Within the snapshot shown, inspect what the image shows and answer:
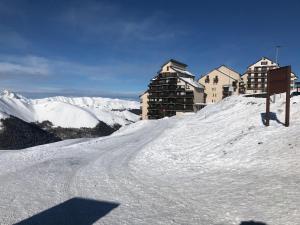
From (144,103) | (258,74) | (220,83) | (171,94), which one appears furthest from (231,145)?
(144,103)

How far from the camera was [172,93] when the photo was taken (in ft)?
284

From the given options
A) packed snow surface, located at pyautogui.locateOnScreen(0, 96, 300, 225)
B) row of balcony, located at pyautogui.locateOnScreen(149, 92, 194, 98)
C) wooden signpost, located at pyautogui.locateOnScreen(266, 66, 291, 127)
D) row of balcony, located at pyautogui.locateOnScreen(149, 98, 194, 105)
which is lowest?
packed snow surface, located at pyautogui.locateOnScreen(0, 96, 300, 225)

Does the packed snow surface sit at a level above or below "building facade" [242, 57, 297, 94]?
below

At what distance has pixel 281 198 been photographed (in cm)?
1102

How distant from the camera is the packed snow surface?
10508 millimetres

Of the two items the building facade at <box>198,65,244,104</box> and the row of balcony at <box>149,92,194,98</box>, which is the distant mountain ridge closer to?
the row of balcony at <box>149,92,194,98</box>

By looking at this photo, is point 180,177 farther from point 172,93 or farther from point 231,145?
point 172,93

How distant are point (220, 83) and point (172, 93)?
495 inches

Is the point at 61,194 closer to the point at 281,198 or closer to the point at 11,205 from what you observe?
the point at 11,205

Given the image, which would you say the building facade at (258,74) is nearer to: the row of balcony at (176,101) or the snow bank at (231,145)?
the row of balcony at (176,101)

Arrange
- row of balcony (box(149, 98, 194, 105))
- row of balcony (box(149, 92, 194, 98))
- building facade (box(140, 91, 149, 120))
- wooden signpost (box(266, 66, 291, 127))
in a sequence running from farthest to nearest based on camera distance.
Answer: building facade (box(140, 91, 149, 120))
row of balcony (box(149, 92, 194, 98))
row of balcony (box(149, 98, 194, 105))
wooden signpost (box(266, 66, 291, 127))

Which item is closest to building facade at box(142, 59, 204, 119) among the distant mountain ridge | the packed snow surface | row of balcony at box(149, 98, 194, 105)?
row of balcony at box(149, 98, 194, 105)

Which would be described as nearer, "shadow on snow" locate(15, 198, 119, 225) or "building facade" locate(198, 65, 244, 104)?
"shadow on snow" locate(15, 198, 119, 225)

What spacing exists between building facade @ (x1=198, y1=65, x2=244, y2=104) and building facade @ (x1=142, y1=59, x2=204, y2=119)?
2.68 metres
